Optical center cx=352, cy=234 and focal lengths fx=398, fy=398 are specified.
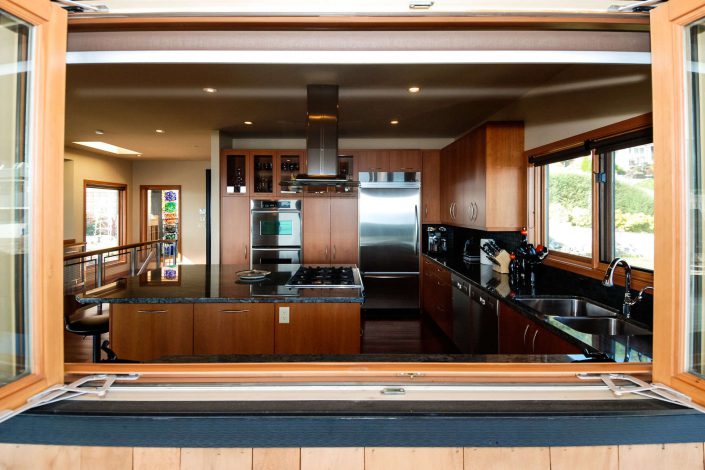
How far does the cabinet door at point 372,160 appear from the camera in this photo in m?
5.47

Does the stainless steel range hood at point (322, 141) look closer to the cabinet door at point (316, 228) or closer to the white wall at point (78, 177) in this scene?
the cabinet door at point (316, 228)

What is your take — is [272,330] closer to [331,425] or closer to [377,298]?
[331,425]

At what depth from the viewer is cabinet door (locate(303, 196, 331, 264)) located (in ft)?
17.9

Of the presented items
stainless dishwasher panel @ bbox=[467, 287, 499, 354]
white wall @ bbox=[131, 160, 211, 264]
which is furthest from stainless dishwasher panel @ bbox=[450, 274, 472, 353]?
white wall @ bbox=[131, 160, 211, 264]

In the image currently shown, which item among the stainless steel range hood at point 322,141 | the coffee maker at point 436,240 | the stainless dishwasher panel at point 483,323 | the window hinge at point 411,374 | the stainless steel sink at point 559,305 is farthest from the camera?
the coffee maker at point 436,240

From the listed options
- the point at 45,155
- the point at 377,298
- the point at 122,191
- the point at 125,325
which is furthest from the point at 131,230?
the point at 45,155

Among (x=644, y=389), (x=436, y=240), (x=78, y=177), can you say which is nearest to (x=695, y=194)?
(x=644, y=389)

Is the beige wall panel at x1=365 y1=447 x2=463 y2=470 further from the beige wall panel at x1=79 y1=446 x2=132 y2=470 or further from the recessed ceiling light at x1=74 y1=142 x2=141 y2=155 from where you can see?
the recessed ceiling light at x1=74 y1=142 x2=141 y2=155

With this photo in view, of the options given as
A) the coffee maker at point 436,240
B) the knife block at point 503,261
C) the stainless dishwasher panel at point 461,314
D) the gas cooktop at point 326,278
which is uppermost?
the coffee maker at point 436,240

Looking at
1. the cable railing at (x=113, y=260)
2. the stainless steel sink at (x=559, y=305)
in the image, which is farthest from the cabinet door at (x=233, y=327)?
the cable railing at (x=113, y=260)

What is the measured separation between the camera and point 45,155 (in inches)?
37.7

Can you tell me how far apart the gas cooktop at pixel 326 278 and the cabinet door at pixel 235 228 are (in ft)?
6.14

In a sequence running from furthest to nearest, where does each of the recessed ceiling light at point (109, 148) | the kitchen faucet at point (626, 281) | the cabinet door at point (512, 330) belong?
the recessed ceiling light at point (109, 148) < the cabinet door at point (512, 330) < the kitchen faucet at point (626, 281)

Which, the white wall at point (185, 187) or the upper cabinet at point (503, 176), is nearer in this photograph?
the upper cabinet at point (503, 176)
